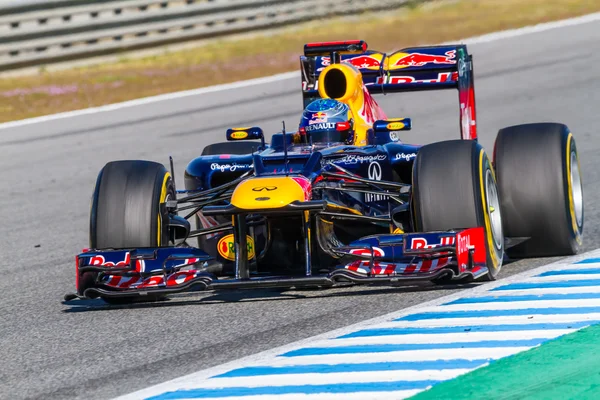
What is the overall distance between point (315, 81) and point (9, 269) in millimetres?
3056

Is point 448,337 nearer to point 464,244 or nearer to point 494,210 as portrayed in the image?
point 464,244

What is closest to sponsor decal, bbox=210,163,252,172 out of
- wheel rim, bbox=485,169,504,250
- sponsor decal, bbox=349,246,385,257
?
sponsor decal, bbox=349,246,385,257

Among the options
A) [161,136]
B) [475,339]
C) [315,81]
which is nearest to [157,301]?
[475,339]

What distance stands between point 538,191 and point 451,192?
1.04 meters

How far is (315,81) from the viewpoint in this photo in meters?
10.4

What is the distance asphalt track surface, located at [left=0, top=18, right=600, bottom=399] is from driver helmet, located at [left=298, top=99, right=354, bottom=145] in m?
1.40

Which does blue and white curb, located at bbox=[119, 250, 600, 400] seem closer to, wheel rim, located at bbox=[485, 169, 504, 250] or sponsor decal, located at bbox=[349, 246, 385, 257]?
sponsor decal, located at bbox=[349, 246, 385, 257]

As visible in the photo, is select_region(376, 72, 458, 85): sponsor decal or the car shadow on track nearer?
the car shadow on track

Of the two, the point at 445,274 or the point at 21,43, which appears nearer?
the point at 445,274

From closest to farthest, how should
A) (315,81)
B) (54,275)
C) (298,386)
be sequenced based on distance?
(298,386) → (54,275) → (315,81)

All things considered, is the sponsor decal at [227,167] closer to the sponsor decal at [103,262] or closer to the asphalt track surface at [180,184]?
the asphalt track surface at [180,184]

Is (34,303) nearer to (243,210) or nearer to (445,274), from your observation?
(243,210)

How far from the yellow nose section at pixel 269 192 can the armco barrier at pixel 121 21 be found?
13803 millimetres

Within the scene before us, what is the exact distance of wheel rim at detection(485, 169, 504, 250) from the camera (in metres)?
7.69
